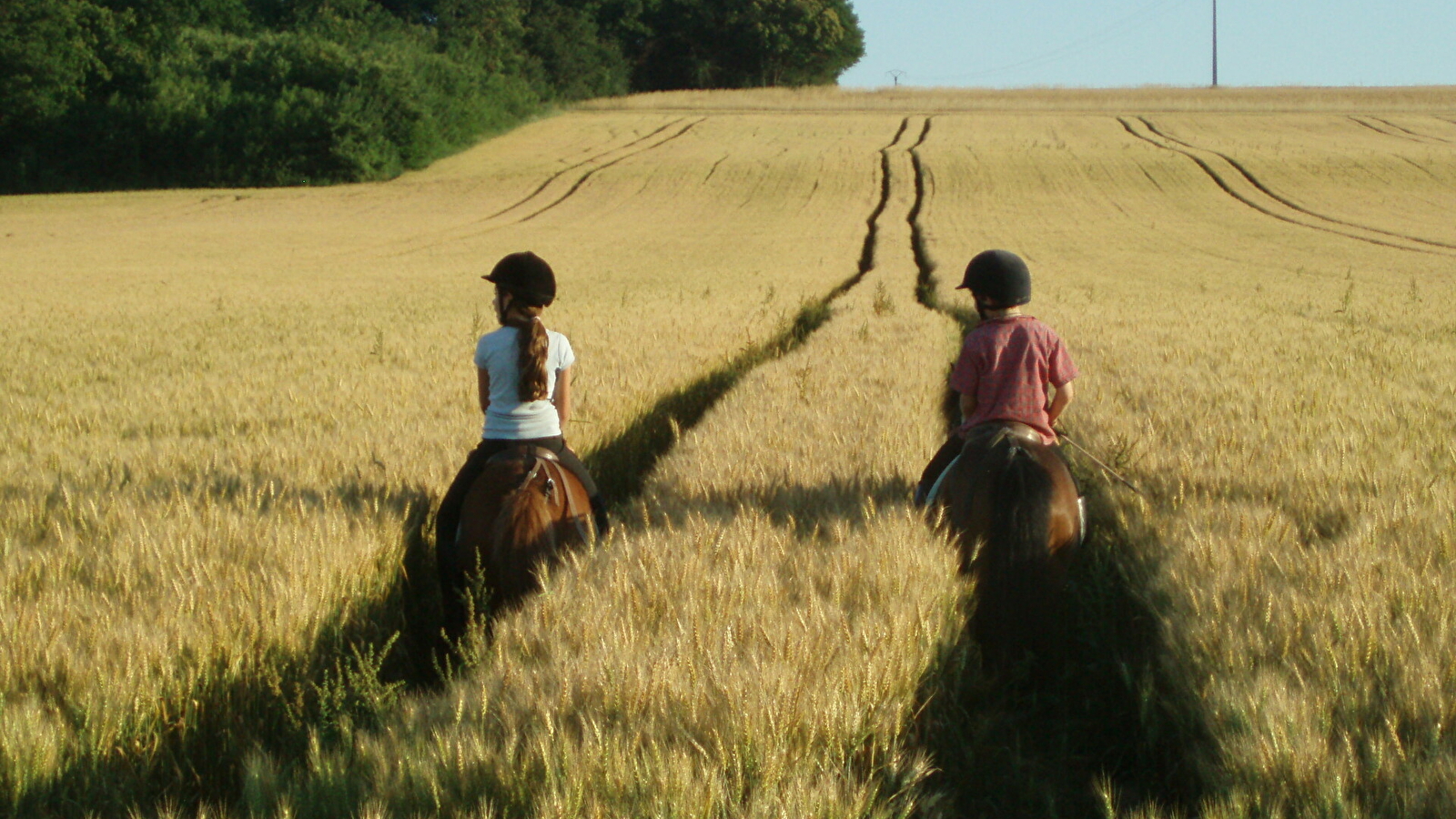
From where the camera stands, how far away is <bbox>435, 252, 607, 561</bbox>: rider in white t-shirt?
485cm

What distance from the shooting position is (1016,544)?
160 inches

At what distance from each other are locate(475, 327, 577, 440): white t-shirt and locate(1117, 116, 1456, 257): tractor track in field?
1178 inches

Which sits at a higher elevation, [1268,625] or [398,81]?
[398,81]

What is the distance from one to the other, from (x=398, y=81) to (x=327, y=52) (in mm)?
3381

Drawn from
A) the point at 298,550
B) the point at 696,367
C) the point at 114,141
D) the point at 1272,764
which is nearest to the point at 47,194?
the point at 114,141

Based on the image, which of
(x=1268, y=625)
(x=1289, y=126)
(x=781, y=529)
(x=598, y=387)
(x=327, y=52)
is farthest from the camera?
(x=1289, y=126)

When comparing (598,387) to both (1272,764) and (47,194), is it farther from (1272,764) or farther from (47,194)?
(47,194)

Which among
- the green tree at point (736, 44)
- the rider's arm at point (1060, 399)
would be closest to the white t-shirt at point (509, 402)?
the rider's arm at point (1060, 399)

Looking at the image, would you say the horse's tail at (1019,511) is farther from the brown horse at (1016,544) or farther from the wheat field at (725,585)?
the wheat field at (725,585)

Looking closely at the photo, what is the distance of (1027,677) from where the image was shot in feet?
13.5

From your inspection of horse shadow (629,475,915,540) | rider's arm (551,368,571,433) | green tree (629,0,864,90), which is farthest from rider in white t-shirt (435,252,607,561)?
green tree (629,0,864,90)

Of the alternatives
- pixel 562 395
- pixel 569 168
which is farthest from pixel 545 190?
pixel 562 395

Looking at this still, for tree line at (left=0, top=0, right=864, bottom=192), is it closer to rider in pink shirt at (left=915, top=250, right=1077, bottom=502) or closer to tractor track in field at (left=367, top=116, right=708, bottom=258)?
tractor track in field at (left=367, top=116, right=708, bottom=258)

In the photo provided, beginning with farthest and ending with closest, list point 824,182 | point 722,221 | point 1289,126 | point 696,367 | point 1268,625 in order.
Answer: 1. point 1289,126
2. point 824,182
3. point 722,221
4. point 696,367
5. point 1268,625
